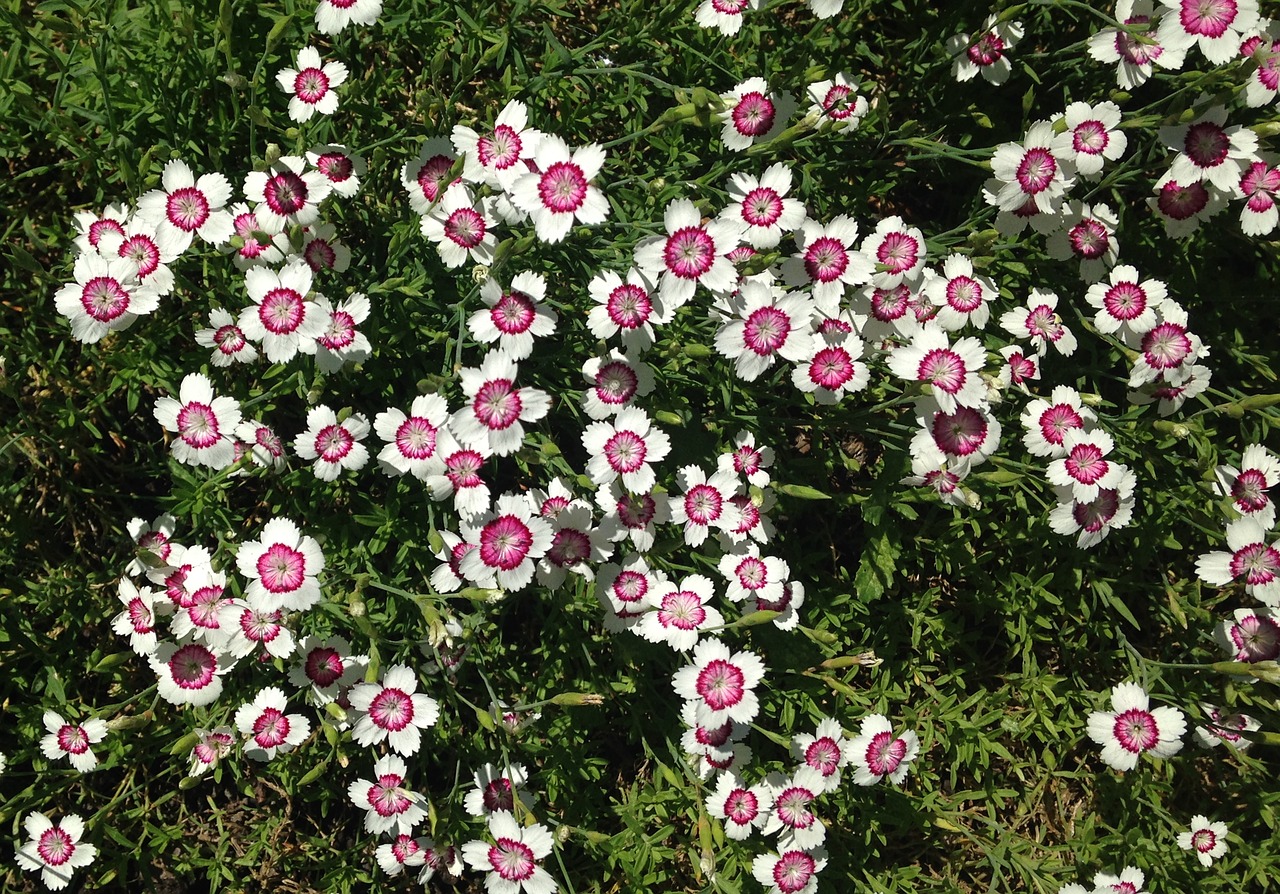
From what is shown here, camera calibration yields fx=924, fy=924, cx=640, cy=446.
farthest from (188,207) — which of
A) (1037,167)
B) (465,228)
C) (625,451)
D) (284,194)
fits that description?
(1037,167)

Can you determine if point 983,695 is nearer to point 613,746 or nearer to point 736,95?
point 613,746

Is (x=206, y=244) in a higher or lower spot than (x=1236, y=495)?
higher

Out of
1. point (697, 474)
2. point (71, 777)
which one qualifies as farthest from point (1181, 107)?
point (71, 777)

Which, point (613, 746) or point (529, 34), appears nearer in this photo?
point (529, 34)

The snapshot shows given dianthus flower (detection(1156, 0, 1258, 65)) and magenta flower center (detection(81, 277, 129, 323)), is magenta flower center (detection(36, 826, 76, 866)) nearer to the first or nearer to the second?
magenta flower center (detection(81, 277, 129, 323))

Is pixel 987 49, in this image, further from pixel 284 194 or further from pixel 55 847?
pixel 55 847

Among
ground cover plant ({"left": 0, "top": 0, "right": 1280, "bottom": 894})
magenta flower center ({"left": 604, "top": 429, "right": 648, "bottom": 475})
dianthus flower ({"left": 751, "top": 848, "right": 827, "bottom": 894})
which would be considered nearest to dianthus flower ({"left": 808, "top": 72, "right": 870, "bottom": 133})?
ground cover plant ({"left": 0, "top": 0, "right": 1280, "bottom": 894})
